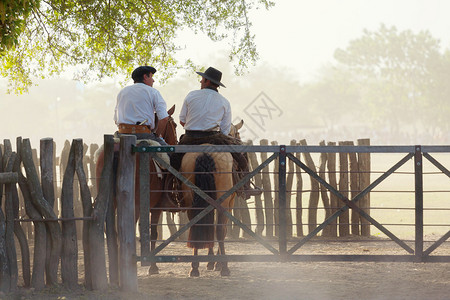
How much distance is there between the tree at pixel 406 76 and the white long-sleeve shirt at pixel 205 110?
7094 centimetres

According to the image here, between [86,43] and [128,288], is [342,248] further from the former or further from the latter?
[86,43]

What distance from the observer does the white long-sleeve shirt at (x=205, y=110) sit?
306 inches

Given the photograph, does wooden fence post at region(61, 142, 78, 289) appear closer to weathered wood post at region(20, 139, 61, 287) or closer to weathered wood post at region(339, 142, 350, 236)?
weathered wood post at region(20, 139, 61, 287)

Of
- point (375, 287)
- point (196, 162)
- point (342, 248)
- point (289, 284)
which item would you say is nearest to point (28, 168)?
point (196, 162)

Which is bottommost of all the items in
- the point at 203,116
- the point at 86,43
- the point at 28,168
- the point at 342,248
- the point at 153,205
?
the point at 342,248

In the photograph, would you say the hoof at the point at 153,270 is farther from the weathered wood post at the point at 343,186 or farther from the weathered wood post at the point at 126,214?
the weathered wood post at the point at 343,186

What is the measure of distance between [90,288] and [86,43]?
7309 millimetres

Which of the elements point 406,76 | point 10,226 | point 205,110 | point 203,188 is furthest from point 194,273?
point 406,76

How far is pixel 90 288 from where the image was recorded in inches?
260

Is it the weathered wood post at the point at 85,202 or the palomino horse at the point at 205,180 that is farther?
the palomino horse at the point at 205,180

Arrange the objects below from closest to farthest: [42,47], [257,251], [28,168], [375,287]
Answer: [28,168]
[375,287]
[257,251]
[42,47]

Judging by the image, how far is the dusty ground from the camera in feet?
21.5

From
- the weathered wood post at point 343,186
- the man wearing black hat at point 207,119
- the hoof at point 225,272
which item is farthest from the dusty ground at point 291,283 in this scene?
the weathered wood post at point 343,186

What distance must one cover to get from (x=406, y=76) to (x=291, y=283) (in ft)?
253
